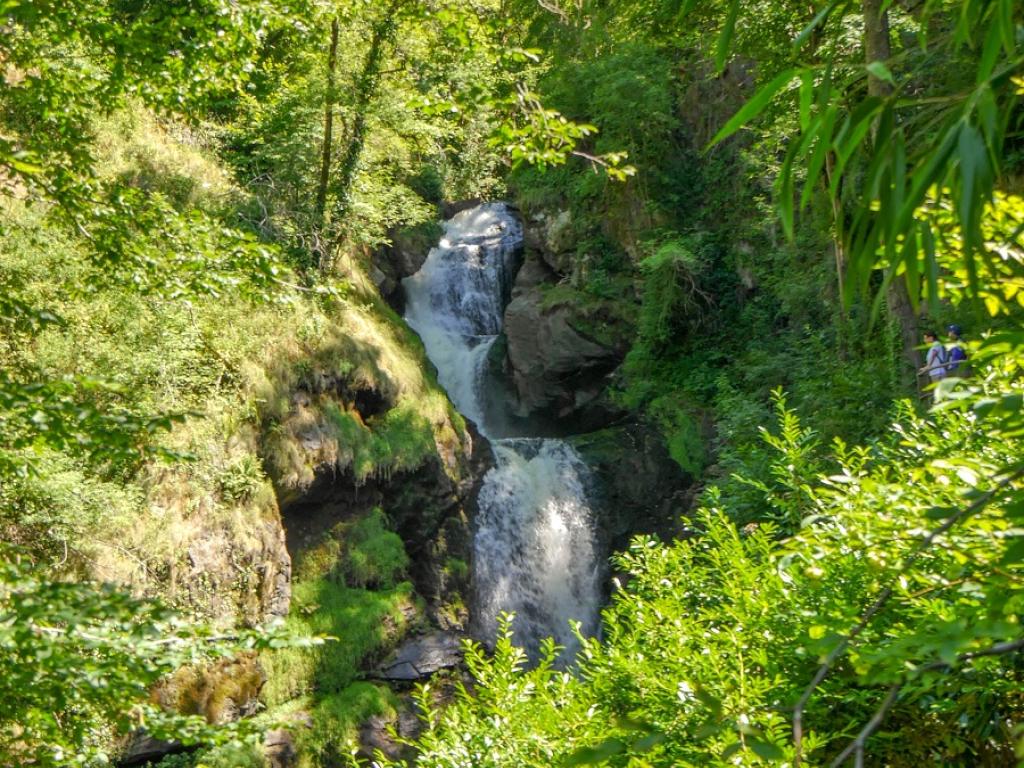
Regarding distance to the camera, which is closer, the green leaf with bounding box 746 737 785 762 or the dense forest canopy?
the green leaf with bounding box 746 737 785 762

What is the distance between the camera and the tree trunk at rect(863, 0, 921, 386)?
721 centimetres

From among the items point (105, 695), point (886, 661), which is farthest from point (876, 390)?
point (105, 695)

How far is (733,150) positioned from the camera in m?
17.7

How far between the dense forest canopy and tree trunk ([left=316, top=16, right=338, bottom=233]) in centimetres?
6

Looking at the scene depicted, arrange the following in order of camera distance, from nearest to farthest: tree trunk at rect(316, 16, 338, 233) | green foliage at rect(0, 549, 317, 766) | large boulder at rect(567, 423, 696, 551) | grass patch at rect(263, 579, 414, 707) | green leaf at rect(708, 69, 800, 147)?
green leaf at rect(708, 69, 800, 147) < green foliage at rect(0, 549, 317, 766) < grass patch at rect(263, 579, 414, 707) < tree trunk at rect(316, 16, 338, 233) < large boulder at rect(567, 423, 696, 551)

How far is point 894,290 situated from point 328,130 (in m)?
9.32

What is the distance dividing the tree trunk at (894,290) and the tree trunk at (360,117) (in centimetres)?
784

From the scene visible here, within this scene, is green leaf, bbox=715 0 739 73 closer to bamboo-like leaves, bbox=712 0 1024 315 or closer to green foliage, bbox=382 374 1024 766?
bamboo-like leaves, bbox=712 0 1024 315

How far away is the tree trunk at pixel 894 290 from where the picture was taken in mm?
7211

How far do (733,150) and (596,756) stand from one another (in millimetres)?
17822

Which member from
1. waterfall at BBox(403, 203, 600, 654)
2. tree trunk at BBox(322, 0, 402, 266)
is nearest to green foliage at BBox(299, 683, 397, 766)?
waterfall at BBox(403, 203, 600, 654)

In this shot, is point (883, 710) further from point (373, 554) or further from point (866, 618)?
point (373, 554)

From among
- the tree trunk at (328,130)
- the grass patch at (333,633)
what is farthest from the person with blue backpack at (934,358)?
the tree trunk at (328,130)

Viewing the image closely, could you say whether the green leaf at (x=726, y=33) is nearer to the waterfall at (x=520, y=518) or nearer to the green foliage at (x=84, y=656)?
the green foliage at (x=84, y=656)
